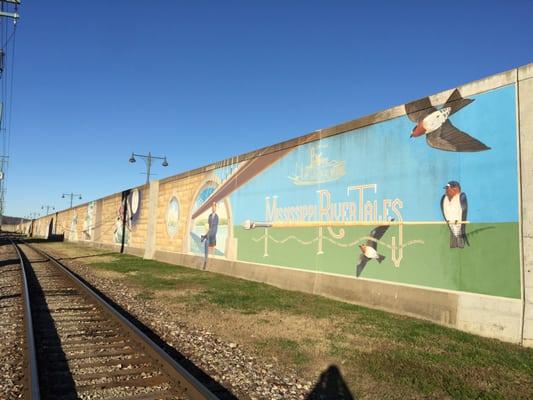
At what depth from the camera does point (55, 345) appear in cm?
681

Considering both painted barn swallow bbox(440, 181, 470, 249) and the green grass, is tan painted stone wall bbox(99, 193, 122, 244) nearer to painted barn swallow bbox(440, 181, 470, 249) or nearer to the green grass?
the green grass

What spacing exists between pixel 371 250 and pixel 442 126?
10.7 feet

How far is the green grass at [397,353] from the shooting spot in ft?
17.6

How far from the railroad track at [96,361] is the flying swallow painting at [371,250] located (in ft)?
18.5

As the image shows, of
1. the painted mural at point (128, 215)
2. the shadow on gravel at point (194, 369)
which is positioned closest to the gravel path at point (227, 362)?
the shadow on gravel at point (194, 369)

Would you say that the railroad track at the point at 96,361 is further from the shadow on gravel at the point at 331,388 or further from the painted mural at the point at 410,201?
the painted mural at the point at 410,201

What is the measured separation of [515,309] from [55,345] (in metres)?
7.42

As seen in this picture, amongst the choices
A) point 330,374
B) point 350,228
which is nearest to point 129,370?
point 330,374

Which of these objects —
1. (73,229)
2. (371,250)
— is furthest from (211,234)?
(73,229)

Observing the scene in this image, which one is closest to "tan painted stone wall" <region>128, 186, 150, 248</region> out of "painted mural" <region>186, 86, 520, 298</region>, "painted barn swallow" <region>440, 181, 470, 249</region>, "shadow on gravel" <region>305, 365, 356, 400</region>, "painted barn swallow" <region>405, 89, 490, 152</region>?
"painted mural" <region>186, 86, 520, 298</region>

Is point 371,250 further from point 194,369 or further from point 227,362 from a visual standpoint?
point 194,369

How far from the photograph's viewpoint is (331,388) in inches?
211

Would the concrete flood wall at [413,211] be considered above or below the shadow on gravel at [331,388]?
above

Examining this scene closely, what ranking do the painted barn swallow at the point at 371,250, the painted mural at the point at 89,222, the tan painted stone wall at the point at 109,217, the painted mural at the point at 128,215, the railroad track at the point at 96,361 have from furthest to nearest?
the painted mural at the point at 89,222
the tan painted stone wall at the point at 109,217
the painted mural at the point at 128,215
the painted barn swallow at the point at 371,250
the railroad track at the point at 96,361
